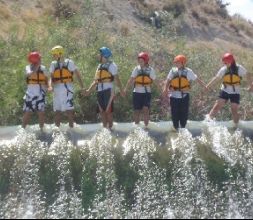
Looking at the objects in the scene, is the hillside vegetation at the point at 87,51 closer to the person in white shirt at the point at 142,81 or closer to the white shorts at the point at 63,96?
the white shorts at the point at 63,96

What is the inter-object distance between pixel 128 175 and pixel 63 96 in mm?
1705

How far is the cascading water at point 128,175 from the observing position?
8.12m

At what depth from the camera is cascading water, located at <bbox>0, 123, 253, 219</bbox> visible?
320 inches

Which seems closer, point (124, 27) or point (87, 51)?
point (87, 51)

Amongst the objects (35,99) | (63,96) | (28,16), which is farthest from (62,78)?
(28,16)

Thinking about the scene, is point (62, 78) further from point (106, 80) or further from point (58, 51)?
point (106, 80)

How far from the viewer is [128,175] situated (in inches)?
344

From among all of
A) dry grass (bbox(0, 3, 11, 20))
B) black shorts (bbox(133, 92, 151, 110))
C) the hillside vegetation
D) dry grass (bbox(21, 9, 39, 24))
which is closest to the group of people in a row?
black shorts (bbox(133, 92, 151, 110))

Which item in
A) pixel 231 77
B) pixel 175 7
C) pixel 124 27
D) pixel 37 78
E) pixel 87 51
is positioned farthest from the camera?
pixel 175 7

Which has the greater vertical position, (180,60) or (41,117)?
(180,60)

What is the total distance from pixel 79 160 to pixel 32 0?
1538 cm

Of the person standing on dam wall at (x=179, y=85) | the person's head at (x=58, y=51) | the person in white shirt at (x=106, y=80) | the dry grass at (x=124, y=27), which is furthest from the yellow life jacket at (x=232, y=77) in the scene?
the dry grass at (x=124, y=27)

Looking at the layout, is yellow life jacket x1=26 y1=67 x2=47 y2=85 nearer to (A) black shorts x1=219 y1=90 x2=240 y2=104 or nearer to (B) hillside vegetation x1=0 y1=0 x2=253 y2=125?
(B) hillside vegetation x1=0 y1=0 x2=253 y2=125

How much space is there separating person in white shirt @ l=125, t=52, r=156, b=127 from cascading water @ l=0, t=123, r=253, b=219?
42 centimetres
